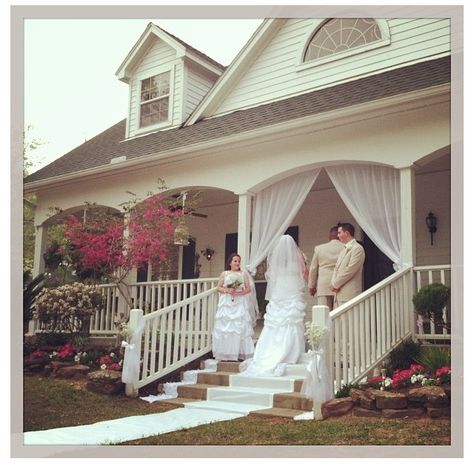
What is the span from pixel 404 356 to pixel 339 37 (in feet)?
15.5

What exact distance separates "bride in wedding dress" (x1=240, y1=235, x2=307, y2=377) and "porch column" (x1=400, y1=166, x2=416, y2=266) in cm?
122

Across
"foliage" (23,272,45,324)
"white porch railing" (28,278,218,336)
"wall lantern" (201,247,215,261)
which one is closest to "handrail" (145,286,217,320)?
"white porch railing" (28,278,218,336)

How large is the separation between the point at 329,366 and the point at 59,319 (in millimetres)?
3062

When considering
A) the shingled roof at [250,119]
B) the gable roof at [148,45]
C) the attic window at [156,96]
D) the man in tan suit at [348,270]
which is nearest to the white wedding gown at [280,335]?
the man in tan suit at [348,270]

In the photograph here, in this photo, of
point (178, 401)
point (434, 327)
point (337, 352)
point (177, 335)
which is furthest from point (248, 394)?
point (434, 327)

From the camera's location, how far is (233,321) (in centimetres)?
737

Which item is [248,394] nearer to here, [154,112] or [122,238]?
[122,238]

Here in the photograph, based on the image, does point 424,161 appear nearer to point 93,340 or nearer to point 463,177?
point 463,177

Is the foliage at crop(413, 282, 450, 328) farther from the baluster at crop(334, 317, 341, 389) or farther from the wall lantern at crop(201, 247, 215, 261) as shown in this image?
the wall lantern at crop(201, 247, 215, 261)

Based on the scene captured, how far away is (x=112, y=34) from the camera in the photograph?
5.50 m

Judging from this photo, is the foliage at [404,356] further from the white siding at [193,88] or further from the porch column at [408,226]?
the white siding at [193,88]

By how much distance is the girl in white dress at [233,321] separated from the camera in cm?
730

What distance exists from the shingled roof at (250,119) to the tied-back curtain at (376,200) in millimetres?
843
